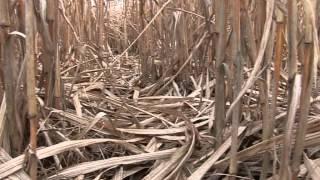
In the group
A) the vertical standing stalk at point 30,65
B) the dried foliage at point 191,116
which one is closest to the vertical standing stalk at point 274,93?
the dried foliage at point 191,116

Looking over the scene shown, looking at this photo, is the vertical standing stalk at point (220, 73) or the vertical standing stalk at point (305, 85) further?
the vertical standing stalk at point (220, 73)

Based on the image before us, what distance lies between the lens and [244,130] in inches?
32.5

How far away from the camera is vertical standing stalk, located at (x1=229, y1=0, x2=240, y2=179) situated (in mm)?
692

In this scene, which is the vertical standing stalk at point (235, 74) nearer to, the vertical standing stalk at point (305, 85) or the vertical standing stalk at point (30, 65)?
the vertical standing stalk at point (305, 85)

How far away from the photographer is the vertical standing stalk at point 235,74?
0.69m

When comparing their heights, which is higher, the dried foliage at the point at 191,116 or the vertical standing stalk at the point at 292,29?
the vertical standing stalk at the point at 292,29

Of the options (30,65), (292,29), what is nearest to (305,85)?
(292,29)

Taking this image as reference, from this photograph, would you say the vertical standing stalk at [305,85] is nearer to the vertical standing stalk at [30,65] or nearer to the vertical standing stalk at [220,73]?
the vertical standing stalk at [220,73]

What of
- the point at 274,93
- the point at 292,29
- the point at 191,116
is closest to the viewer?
the point at 292,29

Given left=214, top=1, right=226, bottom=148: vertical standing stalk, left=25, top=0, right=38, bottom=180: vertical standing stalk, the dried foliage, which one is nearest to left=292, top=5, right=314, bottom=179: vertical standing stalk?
the dried foliage

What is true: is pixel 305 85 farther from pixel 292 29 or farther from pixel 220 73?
pixel 220 73

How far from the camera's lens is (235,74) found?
28.9 inches

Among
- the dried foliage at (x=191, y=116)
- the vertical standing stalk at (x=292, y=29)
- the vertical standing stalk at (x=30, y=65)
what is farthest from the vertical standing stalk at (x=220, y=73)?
the vertical standing stalk at (x=30, y=65)

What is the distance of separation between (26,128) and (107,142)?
0.15m
